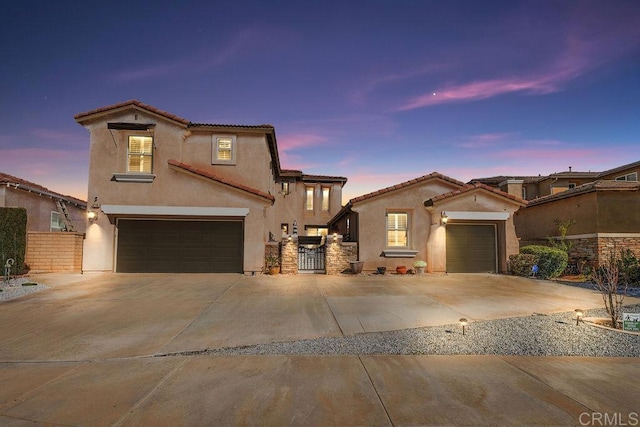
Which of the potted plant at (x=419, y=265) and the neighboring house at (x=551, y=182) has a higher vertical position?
the neighboring house at (x=551, y=182)

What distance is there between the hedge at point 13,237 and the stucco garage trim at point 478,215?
687 inches

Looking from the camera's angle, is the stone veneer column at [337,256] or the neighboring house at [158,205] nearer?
the neighboring house at [158,205]

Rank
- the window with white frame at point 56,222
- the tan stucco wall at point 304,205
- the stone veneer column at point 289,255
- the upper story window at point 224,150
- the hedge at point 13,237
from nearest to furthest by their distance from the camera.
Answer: the hedge at point 13,237 → the stone veneer column at point 289,255 → the upper story window at point 224,150 → the window with white frame at point 56,222 → the tan stucco wall at point 304,205

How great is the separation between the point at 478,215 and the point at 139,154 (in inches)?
612

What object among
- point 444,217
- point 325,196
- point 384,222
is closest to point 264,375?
point 384,222

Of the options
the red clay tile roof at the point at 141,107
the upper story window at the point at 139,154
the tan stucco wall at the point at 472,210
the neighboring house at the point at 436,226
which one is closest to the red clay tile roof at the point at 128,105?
the red clay tile roof at the point at 141,107

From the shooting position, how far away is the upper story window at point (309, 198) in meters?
27.2

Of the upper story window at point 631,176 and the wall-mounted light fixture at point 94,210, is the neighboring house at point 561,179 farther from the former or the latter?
the wall-mounted light fixture at point 94,210

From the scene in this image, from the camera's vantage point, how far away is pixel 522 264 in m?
13.9

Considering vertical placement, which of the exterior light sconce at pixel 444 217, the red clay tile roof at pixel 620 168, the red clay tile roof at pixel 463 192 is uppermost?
the red clay tile roof at pixel 620 168

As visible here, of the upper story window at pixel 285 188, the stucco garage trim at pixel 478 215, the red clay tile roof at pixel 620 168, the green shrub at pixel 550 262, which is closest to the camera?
the green shrub at pixel 550 262

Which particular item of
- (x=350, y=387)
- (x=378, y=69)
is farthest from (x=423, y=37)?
(x=350, y=387)

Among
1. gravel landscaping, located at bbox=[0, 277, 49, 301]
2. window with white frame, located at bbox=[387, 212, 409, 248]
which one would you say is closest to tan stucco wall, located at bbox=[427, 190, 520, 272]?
window with white frame, located at bbox=[387, 212, 409, 248]

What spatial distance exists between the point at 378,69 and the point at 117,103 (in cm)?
1140
